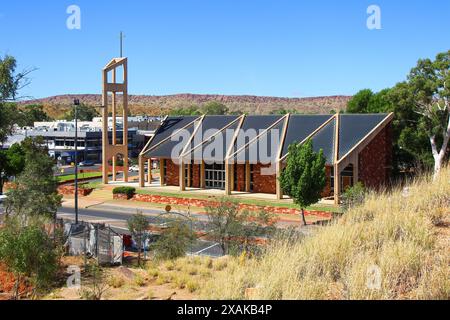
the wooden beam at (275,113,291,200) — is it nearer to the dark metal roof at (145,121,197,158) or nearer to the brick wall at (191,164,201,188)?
the brick wall at (191,164,201,188)

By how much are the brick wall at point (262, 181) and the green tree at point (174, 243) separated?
68.9 ft

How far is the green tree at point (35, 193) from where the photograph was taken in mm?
25562

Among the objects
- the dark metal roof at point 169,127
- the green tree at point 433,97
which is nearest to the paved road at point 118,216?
the dark metal roof at point 169,127

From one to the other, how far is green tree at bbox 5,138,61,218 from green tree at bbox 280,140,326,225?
45.8 feet

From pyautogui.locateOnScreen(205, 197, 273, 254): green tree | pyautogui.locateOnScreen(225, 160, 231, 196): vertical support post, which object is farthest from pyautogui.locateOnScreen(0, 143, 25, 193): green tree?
pyautogui.locateOnScreen(205, 197, 273, 254): green tree

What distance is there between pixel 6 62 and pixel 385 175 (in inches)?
1179

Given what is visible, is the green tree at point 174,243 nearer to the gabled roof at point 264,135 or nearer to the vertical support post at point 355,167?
the gabled roof at point 264,135

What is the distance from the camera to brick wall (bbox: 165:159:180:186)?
47938 millimetres

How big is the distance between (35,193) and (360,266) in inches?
860

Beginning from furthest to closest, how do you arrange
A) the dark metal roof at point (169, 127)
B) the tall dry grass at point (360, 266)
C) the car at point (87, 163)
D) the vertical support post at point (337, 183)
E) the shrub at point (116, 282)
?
the car at point (87, 163) < the dark metal roof at point (169, 127) < the vertical support post at point (337, 183) < the shrub at point (116, 282) < the tall dry grass at point (360, 266)

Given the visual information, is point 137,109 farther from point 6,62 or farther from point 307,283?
point 307,283

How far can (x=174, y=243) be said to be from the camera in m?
20.0

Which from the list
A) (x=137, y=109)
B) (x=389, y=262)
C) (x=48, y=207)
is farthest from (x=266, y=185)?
(x=137, y=109)
